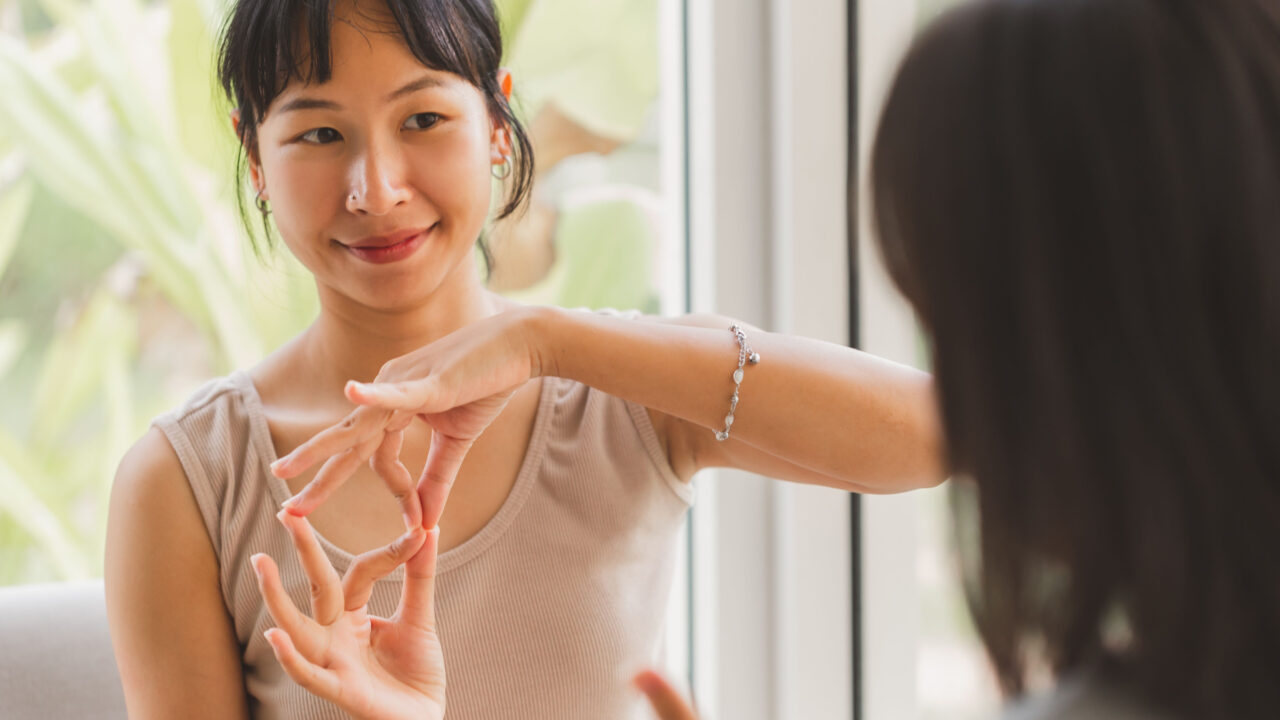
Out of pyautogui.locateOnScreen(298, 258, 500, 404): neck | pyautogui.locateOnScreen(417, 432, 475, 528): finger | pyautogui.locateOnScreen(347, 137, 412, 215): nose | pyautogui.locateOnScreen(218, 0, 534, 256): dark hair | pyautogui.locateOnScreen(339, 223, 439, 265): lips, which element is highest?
pyautogui.locateOnScreen(218, 0, 534, 256): dark hair

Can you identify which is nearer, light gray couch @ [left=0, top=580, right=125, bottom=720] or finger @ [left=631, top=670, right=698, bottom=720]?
finger @ [left=631, top=670, right=698, bottom=720]

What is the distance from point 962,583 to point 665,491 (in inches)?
25.5

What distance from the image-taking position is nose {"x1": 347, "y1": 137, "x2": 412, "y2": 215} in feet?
3.48

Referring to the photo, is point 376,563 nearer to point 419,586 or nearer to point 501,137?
point 419,586

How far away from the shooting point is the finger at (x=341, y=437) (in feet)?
2.84

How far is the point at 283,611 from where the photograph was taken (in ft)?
2.83

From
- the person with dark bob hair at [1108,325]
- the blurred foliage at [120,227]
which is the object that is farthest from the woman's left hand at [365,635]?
the blurred foliage at [120,227]

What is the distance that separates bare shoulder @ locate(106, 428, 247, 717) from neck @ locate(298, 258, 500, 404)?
198mm

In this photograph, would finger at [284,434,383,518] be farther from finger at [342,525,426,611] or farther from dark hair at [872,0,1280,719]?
dark hair at [872,0,1280,719]

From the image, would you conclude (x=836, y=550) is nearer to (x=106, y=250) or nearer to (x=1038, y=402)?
(x=1038, y=402)

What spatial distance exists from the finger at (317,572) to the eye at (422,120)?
0.43 metres

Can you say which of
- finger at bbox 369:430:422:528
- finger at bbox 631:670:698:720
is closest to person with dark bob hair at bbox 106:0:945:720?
finger at bbox 369:430:422:528

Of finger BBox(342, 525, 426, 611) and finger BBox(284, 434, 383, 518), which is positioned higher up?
finger BBox(284, 434, 383, 518)

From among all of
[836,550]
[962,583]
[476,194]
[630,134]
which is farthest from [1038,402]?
[630,134]
